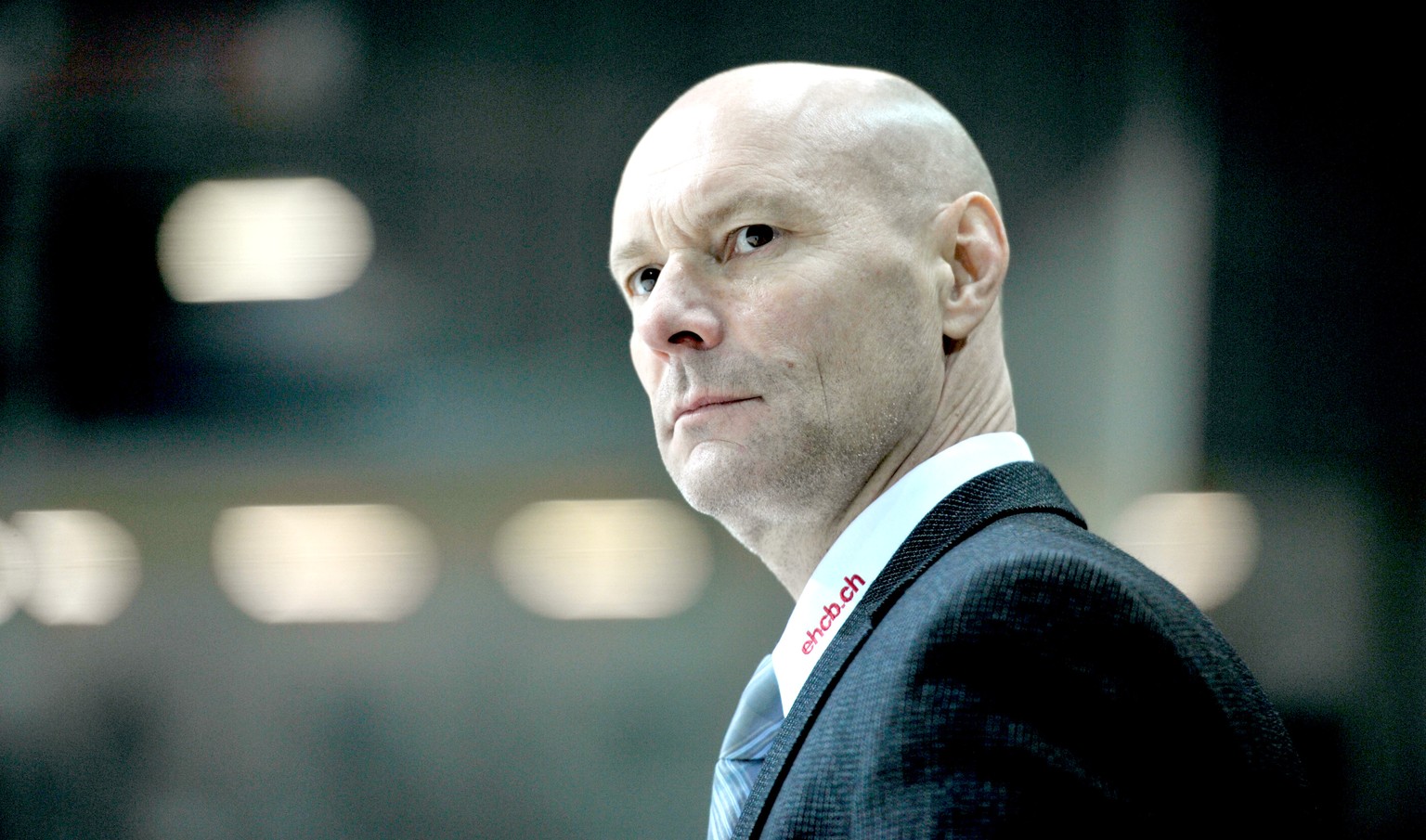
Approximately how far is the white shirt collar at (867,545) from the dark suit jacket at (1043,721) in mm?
194

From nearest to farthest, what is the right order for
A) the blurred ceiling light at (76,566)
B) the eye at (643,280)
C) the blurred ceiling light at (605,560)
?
the eye at (643,280) < the blurred ceiling light at (605,560) < the blurred ceiling light at (76,566)

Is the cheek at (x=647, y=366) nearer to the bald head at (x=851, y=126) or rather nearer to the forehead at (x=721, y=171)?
the forehead at (x=721, y=171)

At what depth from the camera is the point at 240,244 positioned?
140 inches

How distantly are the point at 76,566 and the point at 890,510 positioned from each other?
3.28 metres

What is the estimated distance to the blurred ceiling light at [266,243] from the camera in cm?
355

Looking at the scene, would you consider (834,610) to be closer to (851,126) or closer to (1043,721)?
(1043,721)

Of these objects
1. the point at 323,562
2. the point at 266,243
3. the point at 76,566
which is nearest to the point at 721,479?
the point at 323,562

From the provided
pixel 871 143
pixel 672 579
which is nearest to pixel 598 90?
pixel 672 579

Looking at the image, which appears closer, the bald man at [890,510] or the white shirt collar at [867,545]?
the bald man at [890,510]

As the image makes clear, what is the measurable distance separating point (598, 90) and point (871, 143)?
2.36 metres

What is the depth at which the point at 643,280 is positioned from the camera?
143 centimetres

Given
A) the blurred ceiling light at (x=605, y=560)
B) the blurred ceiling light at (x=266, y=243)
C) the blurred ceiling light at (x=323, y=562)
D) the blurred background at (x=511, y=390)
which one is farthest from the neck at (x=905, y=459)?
the blurred ceiling light at (x=266, y=243)

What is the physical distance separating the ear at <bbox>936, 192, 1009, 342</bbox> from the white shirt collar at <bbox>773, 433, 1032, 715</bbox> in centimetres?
17

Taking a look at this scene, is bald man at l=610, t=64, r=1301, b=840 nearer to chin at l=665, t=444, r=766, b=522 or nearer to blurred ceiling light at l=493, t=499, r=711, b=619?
chin at l=665, t=444, r=766, b=522
